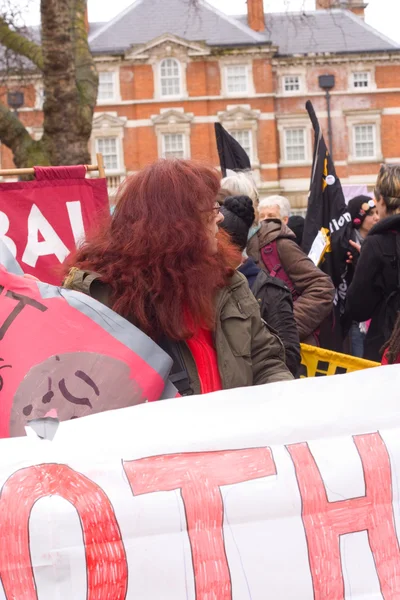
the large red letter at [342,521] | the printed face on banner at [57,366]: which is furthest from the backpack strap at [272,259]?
the large red letter at [342,521]

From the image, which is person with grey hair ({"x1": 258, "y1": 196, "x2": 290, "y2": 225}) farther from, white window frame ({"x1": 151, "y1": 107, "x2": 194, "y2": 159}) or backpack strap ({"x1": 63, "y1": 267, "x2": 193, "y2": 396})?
white window frame ({"x1": 151, "y1": 107, "x2": 194, "y2": 159})

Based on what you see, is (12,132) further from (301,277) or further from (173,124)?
(173,124)

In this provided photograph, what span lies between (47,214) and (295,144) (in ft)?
142

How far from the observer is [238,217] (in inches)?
154

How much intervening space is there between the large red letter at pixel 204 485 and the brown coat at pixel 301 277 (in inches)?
101

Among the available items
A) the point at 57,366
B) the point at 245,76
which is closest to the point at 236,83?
the point at 245,76

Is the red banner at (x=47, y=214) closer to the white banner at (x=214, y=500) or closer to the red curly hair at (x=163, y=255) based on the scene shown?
the red curly hair at (x=163, y=255)

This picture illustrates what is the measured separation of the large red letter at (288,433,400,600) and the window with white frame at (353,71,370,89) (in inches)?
1824

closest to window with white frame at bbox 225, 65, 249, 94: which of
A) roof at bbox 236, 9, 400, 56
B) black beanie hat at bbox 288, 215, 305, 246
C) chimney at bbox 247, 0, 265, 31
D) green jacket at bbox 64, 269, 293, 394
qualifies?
roof at bbox 236, 9, 400, 56

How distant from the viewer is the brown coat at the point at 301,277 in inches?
183

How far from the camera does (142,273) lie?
2.56 metres

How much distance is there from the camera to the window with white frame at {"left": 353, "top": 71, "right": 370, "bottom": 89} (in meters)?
46.7

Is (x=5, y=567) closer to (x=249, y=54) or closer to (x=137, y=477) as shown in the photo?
(x=137, y=477)

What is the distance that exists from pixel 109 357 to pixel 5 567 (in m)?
0.64
